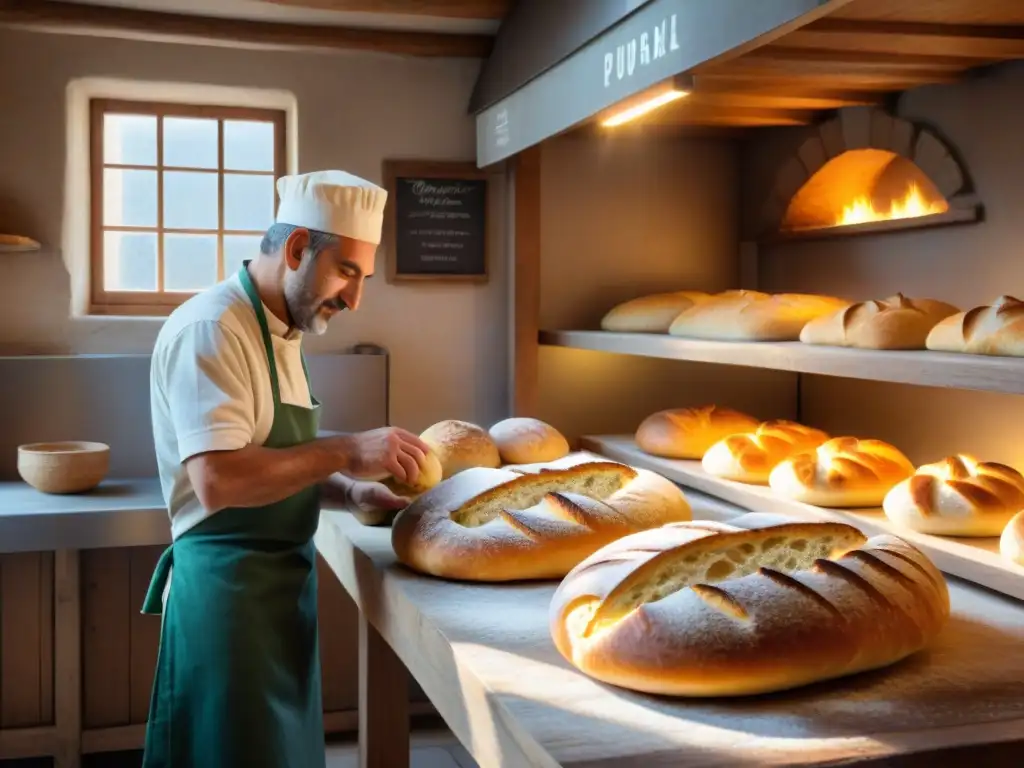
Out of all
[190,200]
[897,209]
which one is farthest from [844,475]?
[190,200]

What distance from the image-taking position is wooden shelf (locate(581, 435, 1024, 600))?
175 cm

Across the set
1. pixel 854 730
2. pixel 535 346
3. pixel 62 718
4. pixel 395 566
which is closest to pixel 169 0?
pixel 535 346

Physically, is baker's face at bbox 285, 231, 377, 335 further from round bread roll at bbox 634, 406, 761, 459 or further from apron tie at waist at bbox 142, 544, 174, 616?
round bread roll at bbox 634, 406, 761, 459

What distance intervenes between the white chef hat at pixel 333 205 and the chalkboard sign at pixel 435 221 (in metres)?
1.34

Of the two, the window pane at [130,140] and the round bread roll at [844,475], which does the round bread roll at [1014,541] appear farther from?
the window pane at [130,140]

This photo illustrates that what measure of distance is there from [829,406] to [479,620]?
1935mm

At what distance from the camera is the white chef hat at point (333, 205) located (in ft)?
6.51

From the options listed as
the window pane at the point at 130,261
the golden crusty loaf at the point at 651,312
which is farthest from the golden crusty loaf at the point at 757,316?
A: the window pane at the point at 130,261

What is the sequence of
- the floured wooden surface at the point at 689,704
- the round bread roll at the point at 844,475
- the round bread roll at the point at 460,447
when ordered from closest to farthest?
the floured wooden surface at the point at 689,704, the round bread roll at the point at 844,475, the round bread roll at the point at 460,447

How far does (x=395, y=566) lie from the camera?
1.97 metres

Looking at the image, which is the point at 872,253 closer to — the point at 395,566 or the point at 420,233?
the point at 420,233

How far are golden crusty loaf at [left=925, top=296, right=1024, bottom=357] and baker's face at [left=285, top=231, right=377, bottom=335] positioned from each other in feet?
3.55

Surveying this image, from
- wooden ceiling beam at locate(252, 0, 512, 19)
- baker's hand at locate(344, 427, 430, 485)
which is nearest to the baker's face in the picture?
baker's hand at locate(344, 427, 430, 485)

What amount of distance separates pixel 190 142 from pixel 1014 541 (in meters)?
2.76
